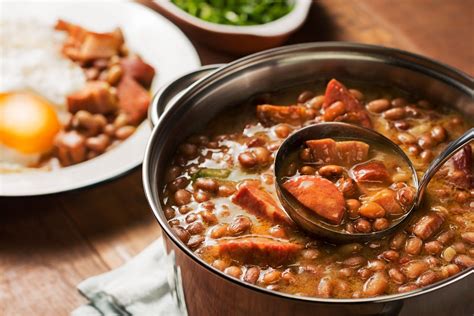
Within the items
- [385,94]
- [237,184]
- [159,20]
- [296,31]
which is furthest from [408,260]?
[159,20]

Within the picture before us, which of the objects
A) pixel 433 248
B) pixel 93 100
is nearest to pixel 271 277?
pixel 433 248

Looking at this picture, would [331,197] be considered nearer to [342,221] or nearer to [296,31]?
[342,221]

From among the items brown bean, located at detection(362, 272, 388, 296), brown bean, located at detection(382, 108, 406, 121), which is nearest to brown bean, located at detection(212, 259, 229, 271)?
brown bean, located at detection(362, 272, 388, 296)

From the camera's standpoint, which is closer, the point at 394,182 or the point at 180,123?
the point at 394,182

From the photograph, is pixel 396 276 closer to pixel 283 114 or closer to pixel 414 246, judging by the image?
pixel 414 246

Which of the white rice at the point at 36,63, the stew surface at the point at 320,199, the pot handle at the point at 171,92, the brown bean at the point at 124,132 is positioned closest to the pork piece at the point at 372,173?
the stew surface at the point at 320,199

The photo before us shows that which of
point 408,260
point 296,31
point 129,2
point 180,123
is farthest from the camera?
point 129,2

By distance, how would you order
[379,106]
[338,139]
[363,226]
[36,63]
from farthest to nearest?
[36,63], [379,106], [338,139], [363,226]

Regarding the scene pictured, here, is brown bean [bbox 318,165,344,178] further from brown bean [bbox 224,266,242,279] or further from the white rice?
the white rice
